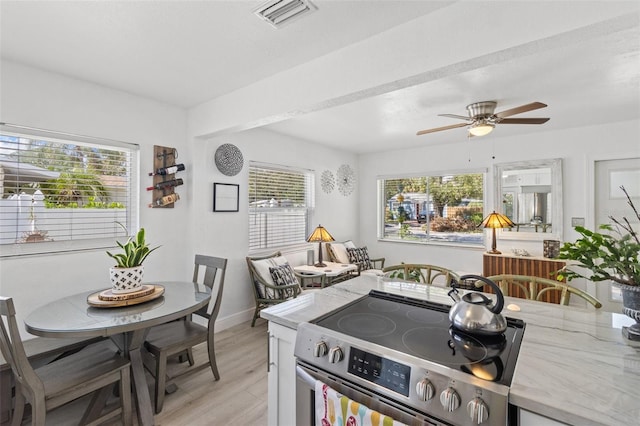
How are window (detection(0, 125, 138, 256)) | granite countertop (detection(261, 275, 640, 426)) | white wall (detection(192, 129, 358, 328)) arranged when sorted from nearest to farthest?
granite countertop (detection(261, 275, 640, 426))
window (detection(0, 125, 138, 256))
white wall (detection(192, 129, 358, 328))

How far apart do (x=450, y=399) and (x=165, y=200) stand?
2.92 metres

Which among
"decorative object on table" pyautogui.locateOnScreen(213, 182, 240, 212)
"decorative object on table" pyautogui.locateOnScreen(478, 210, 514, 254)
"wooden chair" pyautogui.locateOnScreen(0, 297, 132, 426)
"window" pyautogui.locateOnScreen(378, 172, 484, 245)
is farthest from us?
"window" pyautogui.locateOnScreen(378, 172, 484, 245)

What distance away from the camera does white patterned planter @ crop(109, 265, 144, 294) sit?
2.06 metres

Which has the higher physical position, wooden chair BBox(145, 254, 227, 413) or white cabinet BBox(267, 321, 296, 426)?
white cabinet BBox(267, 321, 296, 426)

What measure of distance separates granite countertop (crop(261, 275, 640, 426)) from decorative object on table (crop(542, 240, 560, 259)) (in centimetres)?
282

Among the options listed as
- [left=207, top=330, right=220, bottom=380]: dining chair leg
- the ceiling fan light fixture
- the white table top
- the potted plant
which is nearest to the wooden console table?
the white table top

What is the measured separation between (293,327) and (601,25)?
6.06ft

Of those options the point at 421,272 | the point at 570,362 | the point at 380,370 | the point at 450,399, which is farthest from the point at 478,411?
the point at 421,272

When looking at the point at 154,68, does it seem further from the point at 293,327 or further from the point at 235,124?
the point at 293,327

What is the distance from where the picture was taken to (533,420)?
840 mm

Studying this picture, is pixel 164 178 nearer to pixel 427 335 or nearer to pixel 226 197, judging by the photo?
pixel 226 197

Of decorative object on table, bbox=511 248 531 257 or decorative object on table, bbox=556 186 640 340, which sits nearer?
decorative object on table, bbox=556 186 640 340

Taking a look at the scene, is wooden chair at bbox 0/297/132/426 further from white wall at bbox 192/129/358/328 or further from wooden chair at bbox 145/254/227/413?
white wall at bbox 192/129/358/328

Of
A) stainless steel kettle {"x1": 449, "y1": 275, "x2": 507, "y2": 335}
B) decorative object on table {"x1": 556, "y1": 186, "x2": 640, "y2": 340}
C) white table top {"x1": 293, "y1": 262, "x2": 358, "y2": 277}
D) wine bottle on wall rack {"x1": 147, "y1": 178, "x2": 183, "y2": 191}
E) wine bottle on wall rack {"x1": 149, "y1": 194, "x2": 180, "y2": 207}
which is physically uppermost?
wine bottle on wall rack {"x1": 147, "y1": 178, "x2": 183, "y2": 191}
